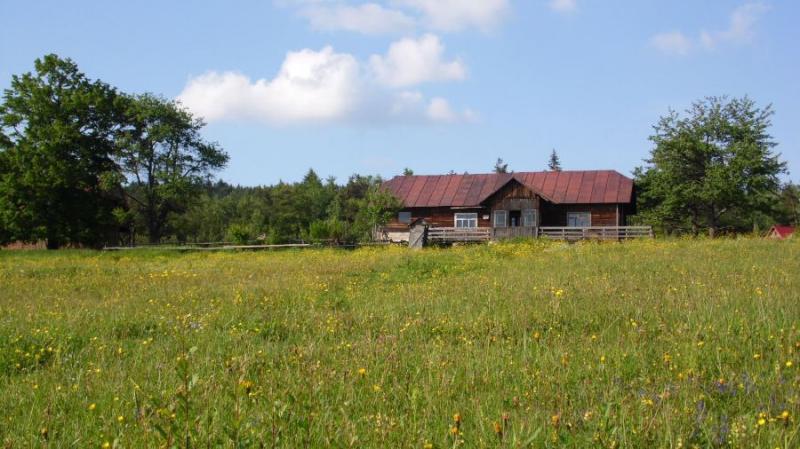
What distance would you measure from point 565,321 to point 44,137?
45.2 meters

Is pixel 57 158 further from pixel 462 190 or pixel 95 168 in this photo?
pixel 462 190

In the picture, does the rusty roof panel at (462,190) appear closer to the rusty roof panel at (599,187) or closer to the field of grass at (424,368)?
the rusty roof panel at (599,187)

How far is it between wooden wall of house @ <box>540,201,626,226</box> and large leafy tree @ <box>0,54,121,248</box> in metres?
32.7

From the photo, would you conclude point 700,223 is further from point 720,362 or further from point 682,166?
point 720,362

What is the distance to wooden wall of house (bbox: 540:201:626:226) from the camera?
46.1m

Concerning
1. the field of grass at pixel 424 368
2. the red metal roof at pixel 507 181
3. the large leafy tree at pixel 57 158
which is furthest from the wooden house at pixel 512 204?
the field of grass at pixel 424 368

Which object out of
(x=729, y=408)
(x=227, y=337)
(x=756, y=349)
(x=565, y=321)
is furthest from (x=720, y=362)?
(x=227, y=337)

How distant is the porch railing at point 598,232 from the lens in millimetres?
38812

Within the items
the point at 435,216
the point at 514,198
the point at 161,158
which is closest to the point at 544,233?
the point at 514,198

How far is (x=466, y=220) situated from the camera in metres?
48.8

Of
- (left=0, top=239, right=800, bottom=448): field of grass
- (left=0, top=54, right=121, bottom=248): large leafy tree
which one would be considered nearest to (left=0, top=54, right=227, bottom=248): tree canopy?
(left=0, top=54, right=121, bottom=248): large leafy tree

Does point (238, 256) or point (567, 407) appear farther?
point (238, 256)

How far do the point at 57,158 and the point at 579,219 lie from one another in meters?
38.3

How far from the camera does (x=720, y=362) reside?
5.30m
